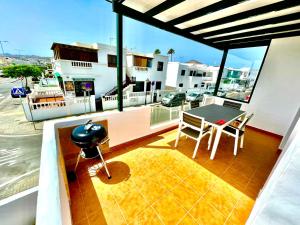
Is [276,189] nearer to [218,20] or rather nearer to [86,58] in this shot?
[218,20]

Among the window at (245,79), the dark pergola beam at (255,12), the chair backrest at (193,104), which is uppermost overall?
the dark pergola beam at (255,12)

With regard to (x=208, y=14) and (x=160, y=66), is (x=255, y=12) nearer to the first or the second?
(x=208, y=14)

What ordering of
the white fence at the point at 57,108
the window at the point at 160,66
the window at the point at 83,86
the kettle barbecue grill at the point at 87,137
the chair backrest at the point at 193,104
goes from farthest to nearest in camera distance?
the window at the point at 160,66 → the window at the point at 83,86 → the white fence at the point at 57,108 → the chair backrest at the point at 193,104 → the kettle barbecue grill at the point at 87,137

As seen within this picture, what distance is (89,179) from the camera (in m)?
1.77

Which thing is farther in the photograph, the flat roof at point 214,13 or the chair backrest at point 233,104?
the chair backrest at point 233,104

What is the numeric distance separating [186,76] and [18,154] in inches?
581

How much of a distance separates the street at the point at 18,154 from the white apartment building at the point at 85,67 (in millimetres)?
3393

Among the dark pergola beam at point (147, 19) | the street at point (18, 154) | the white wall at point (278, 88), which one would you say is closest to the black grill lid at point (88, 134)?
the dark pergola beam at point (147, 19)

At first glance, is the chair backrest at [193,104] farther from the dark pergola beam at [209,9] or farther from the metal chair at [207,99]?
the dark pergola beam at [209,9]

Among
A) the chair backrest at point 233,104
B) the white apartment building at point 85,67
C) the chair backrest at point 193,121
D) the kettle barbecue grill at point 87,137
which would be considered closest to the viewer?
the kettle barbecue grill at point 87,137

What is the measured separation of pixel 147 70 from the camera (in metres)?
11.5

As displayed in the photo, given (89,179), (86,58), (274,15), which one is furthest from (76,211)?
(86,58)

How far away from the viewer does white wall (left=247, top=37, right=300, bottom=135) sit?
308cm

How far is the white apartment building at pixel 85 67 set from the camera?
8031mm
